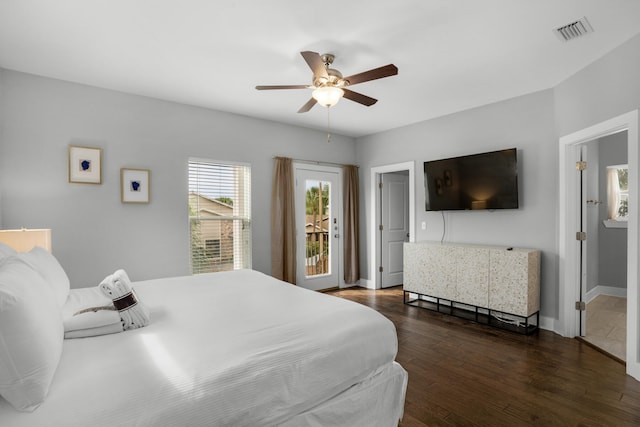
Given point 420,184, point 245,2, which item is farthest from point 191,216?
point 420,184

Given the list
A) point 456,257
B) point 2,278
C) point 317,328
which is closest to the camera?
point 2,278

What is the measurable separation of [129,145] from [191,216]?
1074mm

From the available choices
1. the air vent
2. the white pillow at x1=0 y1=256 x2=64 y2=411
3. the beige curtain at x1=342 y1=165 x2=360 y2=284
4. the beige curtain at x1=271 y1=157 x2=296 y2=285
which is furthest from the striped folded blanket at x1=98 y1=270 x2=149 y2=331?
the beige curtain at x1=342 y1=165 x2=360 y2=284

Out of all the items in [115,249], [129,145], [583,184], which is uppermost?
[129,145]

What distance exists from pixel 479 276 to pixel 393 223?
86.4 inches

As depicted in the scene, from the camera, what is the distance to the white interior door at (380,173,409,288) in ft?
19.1

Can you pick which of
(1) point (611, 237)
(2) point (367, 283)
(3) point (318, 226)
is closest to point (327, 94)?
(3) point (318, 226)

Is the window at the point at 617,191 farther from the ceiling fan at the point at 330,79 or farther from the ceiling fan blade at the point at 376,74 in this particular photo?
the ceiling fan blade at the point at 376,74

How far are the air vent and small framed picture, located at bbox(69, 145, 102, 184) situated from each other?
443cm

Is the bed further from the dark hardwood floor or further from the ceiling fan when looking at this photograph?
the ceiling fan

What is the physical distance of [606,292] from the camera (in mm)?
5047

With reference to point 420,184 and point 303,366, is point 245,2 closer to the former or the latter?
point 303,366

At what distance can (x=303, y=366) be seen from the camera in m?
Result: 1.50

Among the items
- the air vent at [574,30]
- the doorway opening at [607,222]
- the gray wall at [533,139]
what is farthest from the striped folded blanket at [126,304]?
the doorway opening at [607,222]
